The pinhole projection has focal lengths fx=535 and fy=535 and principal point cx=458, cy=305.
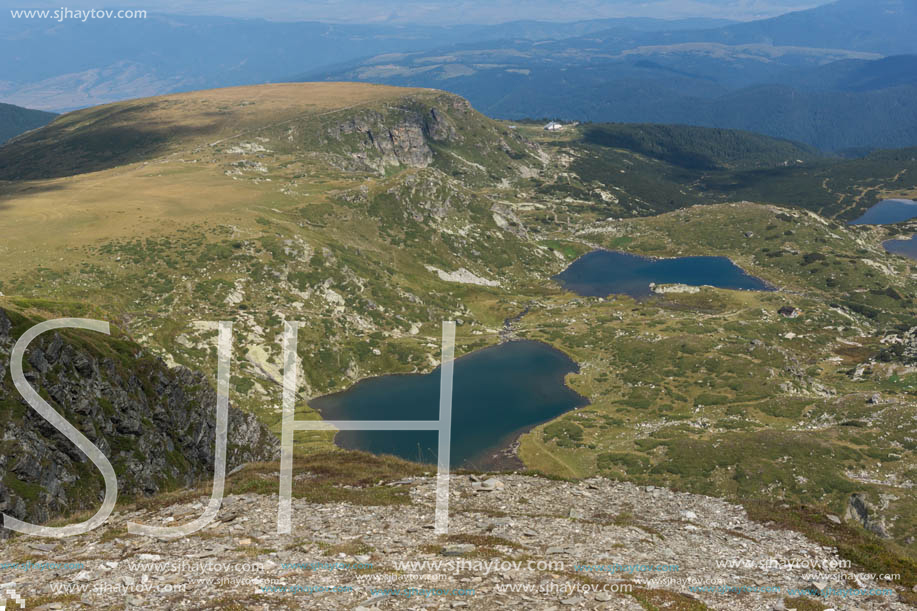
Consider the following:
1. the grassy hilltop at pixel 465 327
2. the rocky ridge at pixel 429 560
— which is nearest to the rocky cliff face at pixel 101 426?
the rocky ridge at pixel 429 560

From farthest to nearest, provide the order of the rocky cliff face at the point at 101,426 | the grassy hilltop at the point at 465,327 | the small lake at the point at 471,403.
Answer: the small lake at the point at 471,403 < the grassy hilltop at the point at 465,327 < the rocky cliff face at the point at 101,426

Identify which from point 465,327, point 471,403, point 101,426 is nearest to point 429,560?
point 101,426

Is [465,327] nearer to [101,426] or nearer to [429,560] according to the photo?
[101,426]

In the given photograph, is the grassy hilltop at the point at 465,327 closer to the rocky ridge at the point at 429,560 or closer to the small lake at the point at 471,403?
the small lake at the point at 471,403

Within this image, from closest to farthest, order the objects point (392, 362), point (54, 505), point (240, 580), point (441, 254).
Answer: point (240, 580)
point (54, 505)
point (392, 362)
point (441, 254)

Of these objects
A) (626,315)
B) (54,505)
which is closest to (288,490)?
(54,505)

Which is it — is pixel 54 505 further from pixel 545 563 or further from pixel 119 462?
pixel 545 563

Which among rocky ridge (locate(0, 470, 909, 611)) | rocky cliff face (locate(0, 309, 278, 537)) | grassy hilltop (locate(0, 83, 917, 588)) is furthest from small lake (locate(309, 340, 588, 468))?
rocky ridge (locate(0, 470, 909, 611))
